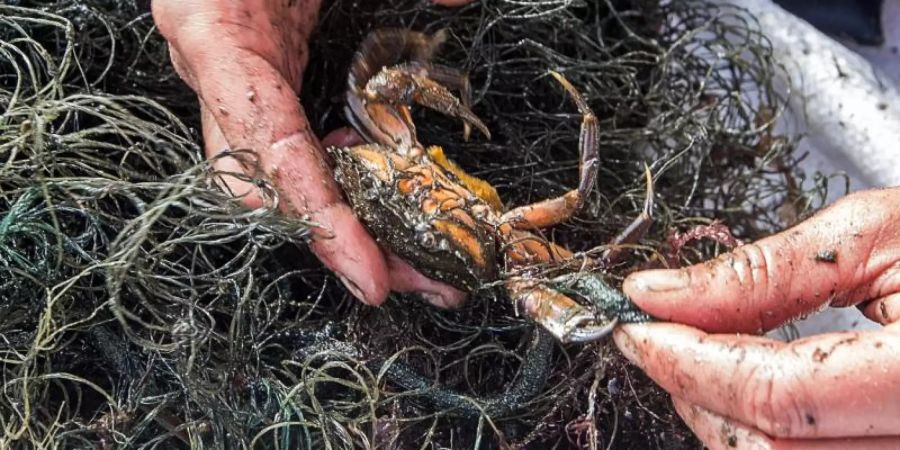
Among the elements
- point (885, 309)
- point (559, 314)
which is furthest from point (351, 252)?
point (885, 309)

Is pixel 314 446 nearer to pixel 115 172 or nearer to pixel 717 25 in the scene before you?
pixel 115 172

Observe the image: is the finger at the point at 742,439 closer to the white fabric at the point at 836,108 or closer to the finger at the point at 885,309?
the finger at the point at 885,309

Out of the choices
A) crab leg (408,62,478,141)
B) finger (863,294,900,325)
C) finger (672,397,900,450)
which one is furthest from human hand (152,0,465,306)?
finger (863,294,900,325)

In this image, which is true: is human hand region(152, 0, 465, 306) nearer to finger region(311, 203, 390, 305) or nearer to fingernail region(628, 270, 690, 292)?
finger region(311, 203, 390, 305)

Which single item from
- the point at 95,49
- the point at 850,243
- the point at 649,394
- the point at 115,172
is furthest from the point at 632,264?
the point at 95,49

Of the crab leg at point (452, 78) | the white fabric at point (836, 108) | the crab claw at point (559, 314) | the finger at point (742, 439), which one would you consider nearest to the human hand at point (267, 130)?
the crab claw at point (559, 314)

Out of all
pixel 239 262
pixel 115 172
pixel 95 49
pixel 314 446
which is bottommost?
pixel 314 446
